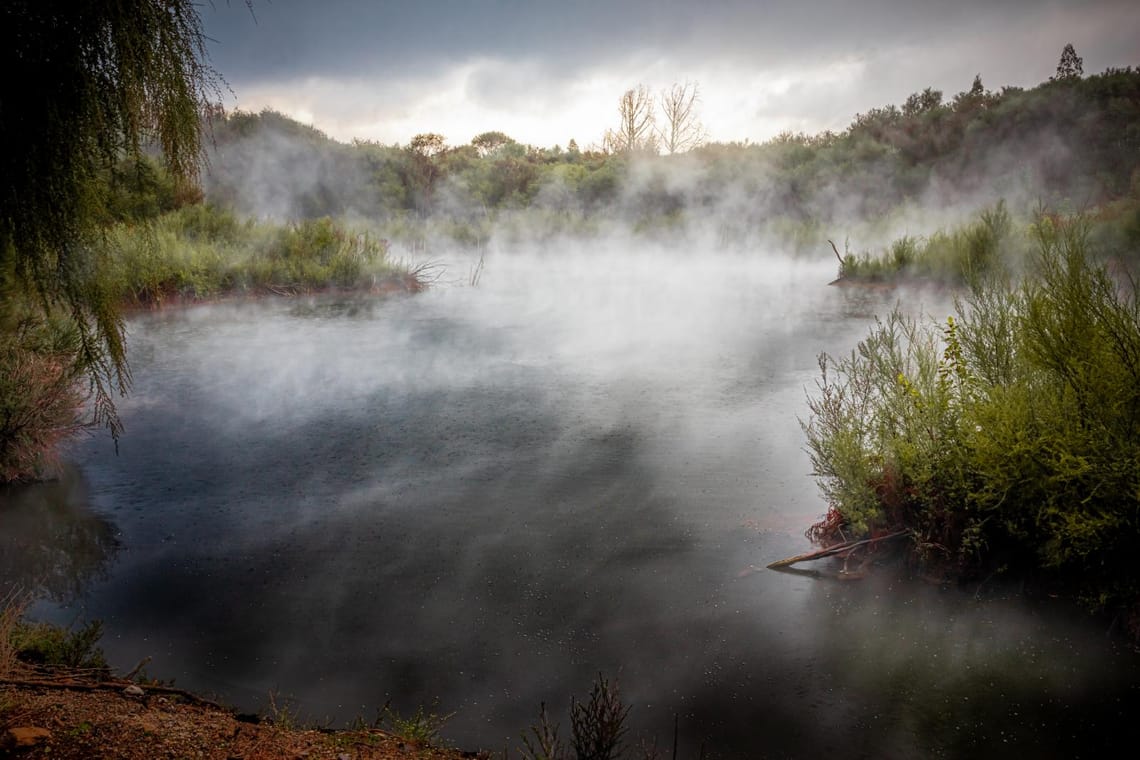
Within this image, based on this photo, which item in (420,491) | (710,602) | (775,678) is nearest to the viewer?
(775,678)

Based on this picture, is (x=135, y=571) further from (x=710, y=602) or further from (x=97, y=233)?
(x=710, y=602)

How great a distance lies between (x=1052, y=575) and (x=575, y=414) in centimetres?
385

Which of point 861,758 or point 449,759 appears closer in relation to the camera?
point 449,759

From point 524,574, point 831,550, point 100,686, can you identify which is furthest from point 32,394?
point 831,550

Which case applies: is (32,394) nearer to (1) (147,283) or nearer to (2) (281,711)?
(2) (281,711)

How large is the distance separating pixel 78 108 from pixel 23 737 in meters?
1.92

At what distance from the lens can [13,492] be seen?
5086 mm

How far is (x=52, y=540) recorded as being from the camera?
4.41m

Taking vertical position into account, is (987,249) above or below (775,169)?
below

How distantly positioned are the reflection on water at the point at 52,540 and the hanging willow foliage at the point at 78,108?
2.12 meters

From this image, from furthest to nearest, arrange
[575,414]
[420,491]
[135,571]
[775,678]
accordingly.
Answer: [575,414], [420,491], [135,571], [775,678]

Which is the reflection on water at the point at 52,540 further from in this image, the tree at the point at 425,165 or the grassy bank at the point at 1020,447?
the tree at the point at 425,165

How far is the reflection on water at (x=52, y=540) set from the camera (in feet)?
12.9

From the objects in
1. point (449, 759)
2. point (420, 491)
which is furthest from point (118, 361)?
point (420, 491)
